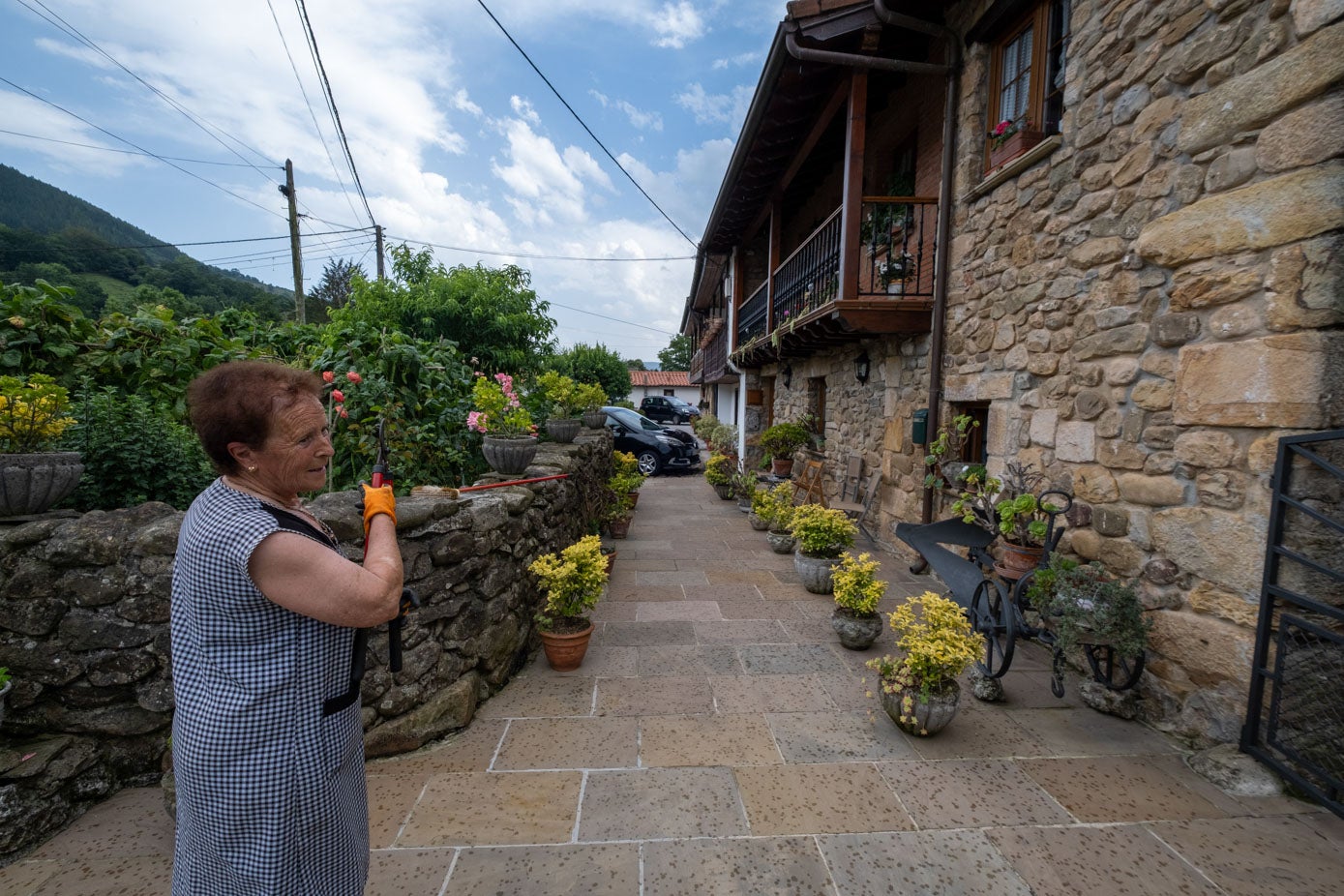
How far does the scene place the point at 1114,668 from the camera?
Answer: 9.77 feet

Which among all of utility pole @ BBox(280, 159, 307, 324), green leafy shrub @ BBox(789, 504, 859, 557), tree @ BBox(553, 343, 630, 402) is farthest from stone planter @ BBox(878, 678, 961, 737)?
tree @ BBox(553, 343, 630, 402)

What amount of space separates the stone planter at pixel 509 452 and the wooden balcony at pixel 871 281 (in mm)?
3166

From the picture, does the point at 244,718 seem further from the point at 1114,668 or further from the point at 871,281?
the point at 871,281

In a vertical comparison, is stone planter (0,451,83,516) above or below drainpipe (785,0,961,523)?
below

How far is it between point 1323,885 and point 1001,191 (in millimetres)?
4029

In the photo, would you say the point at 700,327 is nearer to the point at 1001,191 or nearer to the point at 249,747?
the point at 1001,191

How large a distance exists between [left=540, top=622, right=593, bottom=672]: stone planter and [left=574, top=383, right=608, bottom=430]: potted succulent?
4.83 meters

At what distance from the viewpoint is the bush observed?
2744 mm

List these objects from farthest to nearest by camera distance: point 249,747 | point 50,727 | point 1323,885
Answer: point 50,727
point 1323,885
point 249,747

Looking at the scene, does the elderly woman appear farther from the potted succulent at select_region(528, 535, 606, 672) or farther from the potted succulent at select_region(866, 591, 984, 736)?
the potted succulent at select_region(866, 591, 984, 736)

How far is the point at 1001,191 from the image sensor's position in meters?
4.16

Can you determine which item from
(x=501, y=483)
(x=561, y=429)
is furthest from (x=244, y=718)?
(x=561, y=429)

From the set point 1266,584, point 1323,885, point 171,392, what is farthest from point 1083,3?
point 171,392

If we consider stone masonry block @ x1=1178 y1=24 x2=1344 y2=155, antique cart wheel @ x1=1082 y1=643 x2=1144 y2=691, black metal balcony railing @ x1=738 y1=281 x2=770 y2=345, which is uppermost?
black metal balcony railing @ x1=738 y1=281 x2=770 y2=345
